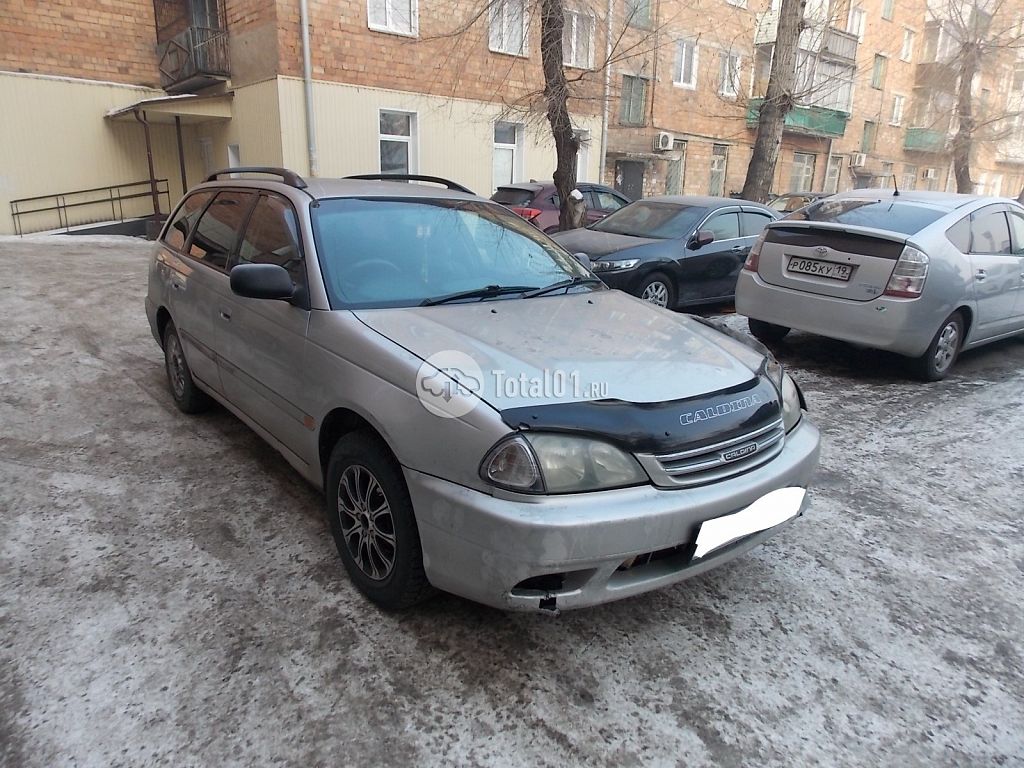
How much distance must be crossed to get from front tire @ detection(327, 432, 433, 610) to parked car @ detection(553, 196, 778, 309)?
486cm

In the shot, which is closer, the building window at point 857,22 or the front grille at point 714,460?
the front grille at point 714,460

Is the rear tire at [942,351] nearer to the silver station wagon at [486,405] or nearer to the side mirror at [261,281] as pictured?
the silver station wagon at [486,405]

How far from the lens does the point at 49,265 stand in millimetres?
10633

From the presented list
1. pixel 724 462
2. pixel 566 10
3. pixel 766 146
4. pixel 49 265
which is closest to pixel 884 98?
pixel 766 146

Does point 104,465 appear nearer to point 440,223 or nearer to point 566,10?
point 440,223

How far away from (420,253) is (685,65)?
22.0 metres

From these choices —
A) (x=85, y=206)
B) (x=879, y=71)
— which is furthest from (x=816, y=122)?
(x=85, y=206)

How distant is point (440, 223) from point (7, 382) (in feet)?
13.0

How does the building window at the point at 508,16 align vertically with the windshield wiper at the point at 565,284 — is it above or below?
above

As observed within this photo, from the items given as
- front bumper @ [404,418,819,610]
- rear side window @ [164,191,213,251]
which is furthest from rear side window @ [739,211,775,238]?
front bumper @ [404,418,819,610]

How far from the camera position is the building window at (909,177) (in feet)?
112

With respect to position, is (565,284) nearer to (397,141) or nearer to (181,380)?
(181,380)

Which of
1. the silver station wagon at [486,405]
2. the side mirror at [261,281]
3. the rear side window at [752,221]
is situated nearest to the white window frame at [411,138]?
the rear side window at [752,221]

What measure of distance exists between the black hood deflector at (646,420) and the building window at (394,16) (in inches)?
592
